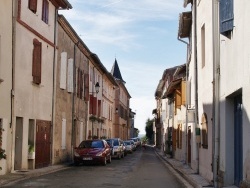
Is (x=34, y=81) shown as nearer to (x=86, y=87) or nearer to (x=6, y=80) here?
(x=6, y=80)

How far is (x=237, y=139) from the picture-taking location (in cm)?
1247

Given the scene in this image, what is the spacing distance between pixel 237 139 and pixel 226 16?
10.4ft

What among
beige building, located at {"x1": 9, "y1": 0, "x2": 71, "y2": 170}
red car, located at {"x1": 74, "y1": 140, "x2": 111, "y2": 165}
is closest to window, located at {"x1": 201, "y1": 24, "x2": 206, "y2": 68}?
beige building, located at {"x1": 9, "y1": 0, "x2": 71, "y2": 170}

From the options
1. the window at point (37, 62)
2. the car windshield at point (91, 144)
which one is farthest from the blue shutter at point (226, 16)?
the car windshield at point (91, 144)

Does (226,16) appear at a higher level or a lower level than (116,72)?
lower

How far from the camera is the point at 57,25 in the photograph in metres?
25.2

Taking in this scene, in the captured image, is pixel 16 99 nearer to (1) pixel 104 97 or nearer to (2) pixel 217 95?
(2) pixel 217 95

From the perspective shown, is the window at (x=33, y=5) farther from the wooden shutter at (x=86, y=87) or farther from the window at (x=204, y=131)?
the wooden shutter at (x=86, y=87)

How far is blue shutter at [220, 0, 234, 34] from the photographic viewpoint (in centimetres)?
1155

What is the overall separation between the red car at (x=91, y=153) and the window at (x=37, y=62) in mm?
6302

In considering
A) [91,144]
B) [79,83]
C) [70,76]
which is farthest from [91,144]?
[79,83]

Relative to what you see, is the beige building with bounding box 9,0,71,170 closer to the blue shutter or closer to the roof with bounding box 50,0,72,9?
the roof with bounding box 50,0,72,9

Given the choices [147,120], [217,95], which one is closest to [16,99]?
[217,95]

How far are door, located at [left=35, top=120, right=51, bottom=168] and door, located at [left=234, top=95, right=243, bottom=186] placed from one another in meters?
11.3
